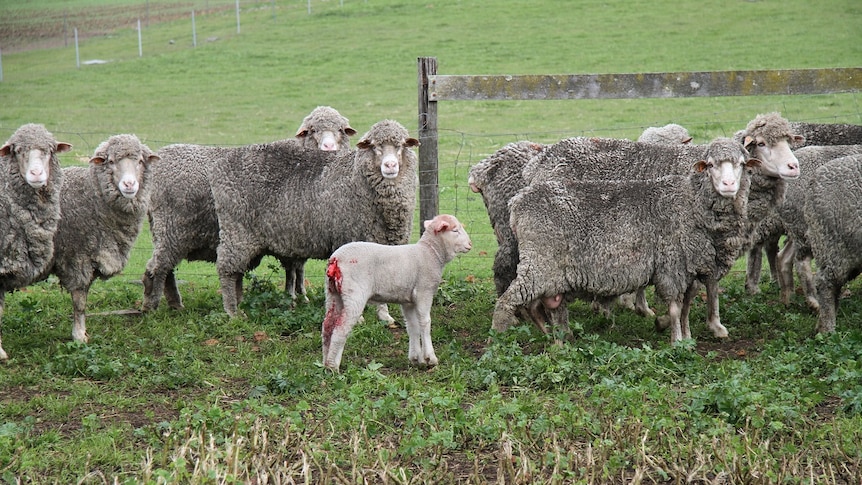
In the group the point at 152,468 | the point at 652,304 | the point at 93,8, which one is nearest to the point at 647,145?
the point at 652,304

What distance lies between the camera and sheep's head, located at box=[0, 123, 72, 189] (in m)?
7.81

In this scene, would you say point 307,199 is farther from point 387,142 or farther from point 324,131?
point 324,131

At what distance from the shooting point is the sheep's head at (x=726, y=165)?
24.9ft

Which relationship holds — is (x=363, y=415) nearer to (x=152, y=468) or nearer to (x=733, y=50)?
(x=152, y=468)

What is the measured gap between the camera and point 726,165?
25.1ft

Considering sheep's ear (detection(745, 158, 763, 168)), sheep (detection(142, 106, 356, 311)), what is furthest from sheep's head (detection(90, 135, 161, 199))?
sheep's ear (detection(745, 158, 763, 168))

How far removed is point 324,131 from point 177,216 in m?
1.82

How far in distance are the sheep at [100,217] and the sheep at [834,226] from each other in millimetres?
5655

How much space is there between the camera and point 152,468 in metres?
5.41

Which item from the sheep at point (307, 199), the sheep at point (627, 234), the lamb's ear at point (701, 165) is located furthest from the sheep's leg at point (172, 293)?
the lamb's ear at point (701, 165)

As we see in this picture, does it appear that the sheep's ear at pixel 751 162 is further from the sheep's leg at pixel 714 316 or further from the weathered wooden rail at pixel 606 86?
the weathered wooden rail at pixel 606 86

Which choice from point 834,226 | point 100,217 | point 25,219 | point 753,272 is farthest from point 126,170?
point 753,272

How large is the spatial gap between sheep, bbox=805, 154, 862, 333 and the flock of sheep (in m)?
0.01

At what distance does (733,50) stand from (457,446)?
85.2ft
